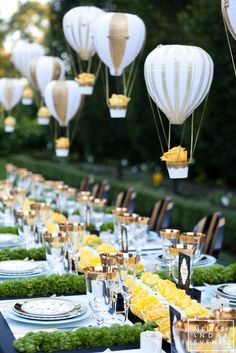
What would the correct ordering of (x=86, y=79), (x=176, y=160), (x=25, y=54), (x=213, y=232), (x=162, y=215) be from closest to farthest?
(x=176, y=160), (x=213, y=232), (x=162, y=215), (x=86, y=79), (x=25, y=54)

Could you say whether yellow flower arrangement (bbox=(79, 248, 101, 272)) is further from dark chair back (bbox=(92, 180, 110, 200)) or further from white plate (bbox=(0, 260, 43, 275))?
dark chair back (bbox=(92, 180, 110, 200))

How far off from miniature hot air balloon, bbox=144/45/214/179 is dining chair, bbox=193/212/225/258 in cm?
126

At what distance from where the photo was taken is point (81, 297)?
323 centimetres

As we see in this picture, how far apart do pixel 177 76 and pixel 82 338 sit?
1652 mm

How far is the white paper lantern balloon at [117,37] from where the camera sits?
202 inches

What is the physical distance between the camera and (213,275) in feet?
11.9

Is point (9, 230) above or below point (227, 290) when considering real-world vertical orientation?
below

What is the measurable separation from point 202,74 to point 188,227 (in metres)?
4.98

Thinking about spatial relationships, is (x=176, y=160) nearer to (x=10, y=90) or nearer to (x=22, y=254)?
(x=22, y=254)

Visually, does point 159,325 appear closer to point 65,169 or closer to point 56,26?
point 65,169

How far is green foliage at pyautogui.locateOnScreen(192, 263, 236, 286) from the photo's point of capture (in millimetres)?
3584

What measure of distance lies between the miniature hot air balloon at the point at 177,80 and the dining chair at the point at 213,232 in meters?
1.26

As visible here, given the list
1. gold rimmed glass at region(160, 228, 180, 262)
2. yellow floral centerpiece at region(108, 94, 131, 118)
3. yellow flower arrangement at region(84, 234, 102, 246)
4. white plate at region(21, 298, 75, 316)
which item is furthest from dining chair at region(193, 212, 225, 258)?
white plate at region(21, 298, 75, 316)

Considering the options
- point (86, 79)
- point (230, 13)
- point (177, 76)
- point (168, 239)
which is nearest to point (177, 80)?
point (177, 76)
